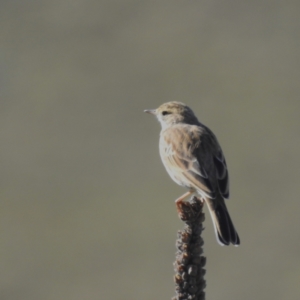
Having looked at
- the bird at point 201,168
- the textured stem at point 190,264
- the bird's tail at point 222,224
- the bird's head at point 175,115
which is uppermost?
the bird's head at point 175,115

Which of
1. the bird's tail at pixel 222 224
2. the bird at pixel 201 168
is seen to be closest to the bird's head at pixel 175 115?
the bird at pixel 201 168

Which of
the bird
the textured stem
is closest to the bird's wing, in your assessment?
the bird

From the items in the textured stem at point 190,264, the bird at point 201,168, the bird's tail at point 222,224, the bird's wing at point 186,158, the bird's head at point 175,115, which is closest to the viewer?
the textured stem at point 190,264

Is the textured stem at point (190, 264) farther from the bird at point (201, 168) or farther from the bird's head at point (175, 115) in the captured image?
the bird's head at point (175, 115)

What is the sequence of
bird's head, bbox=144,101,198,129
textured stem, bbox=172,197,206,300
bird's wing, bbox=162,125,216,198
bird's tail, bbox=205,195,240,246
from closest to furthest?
1. textured stem, bbox=172,197,206,300
2. bird's tail, bbox=205,195,240,246
3. bird's wing, bbox=162,125,216,198
4. bird's head, bbox=144,101,198,129

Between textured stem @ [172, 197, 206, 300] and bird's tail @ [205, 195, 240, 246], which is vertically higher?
bird's tail @ [205, 195, 240, 246]

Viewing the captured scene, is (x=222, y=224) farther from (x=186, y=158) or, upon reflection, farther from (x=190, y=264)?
(x=190, y=264)

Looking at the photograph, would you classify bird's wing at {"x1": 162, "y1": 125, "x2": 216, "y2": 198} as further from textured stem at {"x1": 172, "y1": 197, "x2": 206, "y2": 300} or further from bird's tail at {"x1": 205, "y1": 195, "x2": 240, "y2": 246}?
textured stem at {"x1": 172, "y1": 197, "x2": 206, "y2": 300}
